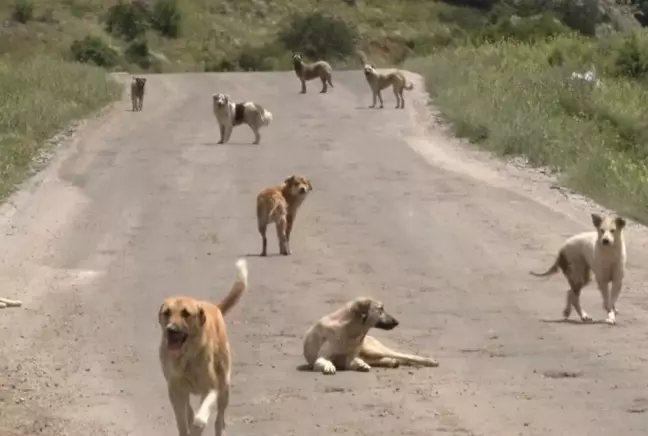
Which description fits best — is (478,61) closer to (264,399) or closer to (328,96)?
(328,96)

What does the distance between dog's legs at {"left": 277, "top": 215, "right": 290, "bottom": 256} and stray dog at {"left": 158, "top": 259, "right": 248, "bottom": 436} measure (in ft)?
26.5

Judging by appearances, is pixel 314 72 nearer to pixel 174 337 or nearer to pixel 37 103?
pixel 37 103

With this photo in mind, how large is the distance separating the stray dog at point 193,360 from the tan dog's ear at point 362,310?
2.54 metres

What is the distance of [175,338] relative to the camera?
8031mm

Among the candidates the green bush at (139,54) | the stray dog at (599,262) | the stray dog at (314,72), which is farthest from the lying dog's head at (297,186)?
the green bush at (139,54)

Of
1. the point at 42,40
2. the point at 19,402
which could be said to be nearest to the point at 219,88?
the point at 42,40

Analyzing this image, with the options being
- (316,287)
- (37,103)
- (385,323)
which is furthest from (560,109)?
(385,323)

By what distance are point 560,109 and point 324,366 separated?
20572 millimetres

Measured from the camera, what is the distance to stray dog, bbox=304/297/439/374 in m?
11.1

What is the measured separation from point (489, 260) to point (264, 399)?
6691mm

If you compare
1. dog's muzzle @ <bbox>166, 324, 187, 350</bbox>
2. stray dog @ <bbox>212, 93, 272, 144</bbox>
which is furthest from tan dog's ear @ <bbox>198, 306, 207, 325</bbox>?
stray dog @ <bbox>212, 93, 272, 144</bbox>

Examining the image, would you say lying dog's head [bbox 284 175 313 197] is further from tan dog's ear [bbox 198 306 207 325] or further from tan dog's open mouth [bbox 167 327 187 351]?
tan dog's open mouth [bbox 167 327 187 351]

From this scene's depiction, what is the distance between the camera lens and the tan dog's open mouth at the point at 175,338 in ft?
26.3

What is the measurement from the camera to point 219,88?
4084 cm
